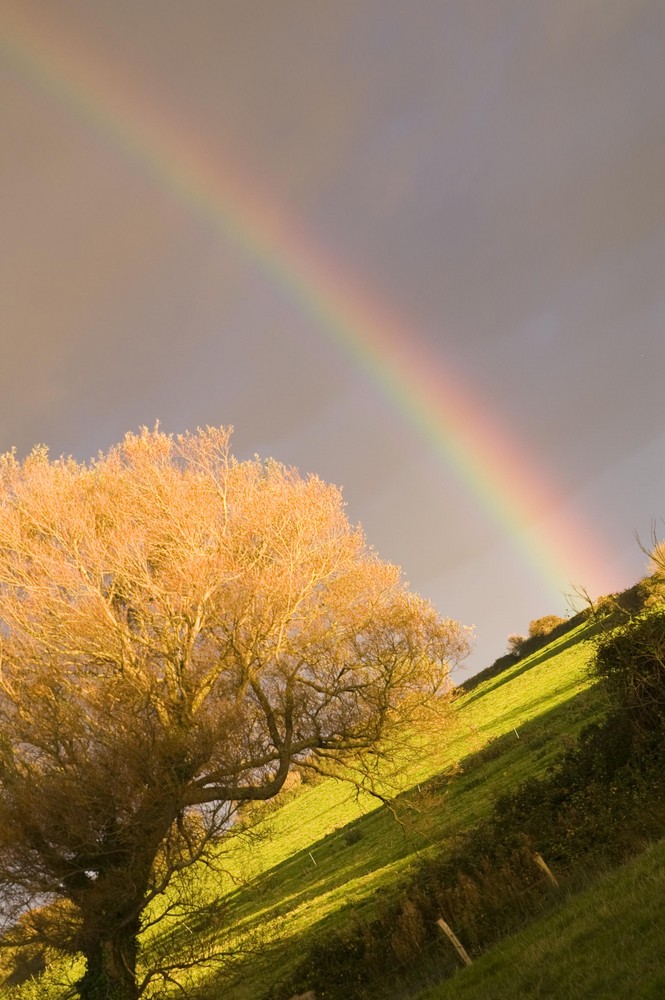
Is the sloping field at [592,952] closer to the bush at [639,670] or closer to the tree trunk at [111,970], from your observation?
the bush at [639,670]

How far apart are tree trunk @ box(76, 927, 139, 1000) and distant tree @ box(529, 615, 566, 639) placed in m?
66.1

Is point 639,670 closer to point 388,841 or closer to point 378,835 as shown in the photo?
point 388,841

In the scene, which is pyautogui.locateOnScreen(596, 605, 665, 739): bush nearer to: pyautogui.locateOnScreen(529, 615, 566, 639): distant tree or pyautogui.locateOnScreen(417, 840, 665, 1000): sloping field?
pyautogui.locateOnScreen(417, 840, 665, 1000): sloping field

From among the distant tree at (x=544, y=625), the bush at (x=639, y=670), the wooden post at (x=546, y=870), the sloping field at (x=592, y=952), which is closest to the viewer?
the sloping field at (x=592, y=952)

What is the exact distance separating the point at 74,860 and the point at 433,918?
8.21 meters

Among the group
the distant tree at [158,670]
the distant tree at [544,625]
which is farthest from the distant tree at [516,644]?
the distant tree at [158,670]

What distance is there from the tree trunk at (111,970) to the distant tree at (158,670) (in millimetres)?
46

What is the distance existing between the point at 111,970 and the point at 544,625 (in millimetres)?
68161

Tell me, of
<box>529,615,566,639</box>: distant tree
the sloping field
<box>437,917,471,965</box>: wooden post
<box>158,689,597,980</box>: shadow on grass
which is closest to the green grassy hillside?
<box>158,689,597,980</box>: shadow on grass

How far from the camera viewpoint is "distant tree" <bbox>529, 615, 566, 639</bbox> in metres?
76.2

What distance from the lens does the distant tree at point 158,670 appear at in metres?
14.6

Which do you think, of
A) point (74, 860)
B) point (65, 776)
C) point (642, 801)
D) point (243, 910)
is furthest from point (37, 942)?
point (243, 910)

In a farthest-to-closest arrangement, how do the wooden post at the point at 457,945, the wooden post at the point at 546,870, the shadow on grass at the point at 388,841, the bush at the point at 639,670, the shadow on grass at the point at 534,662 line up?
the shadow on grass at the point at 534,662, the shadow on grass at the point at 388,841, the bush at the point at 639,670, the wooden post at the point at 546,870, the wooden post at the point at 457,945

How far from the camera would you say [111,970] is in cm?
1580
